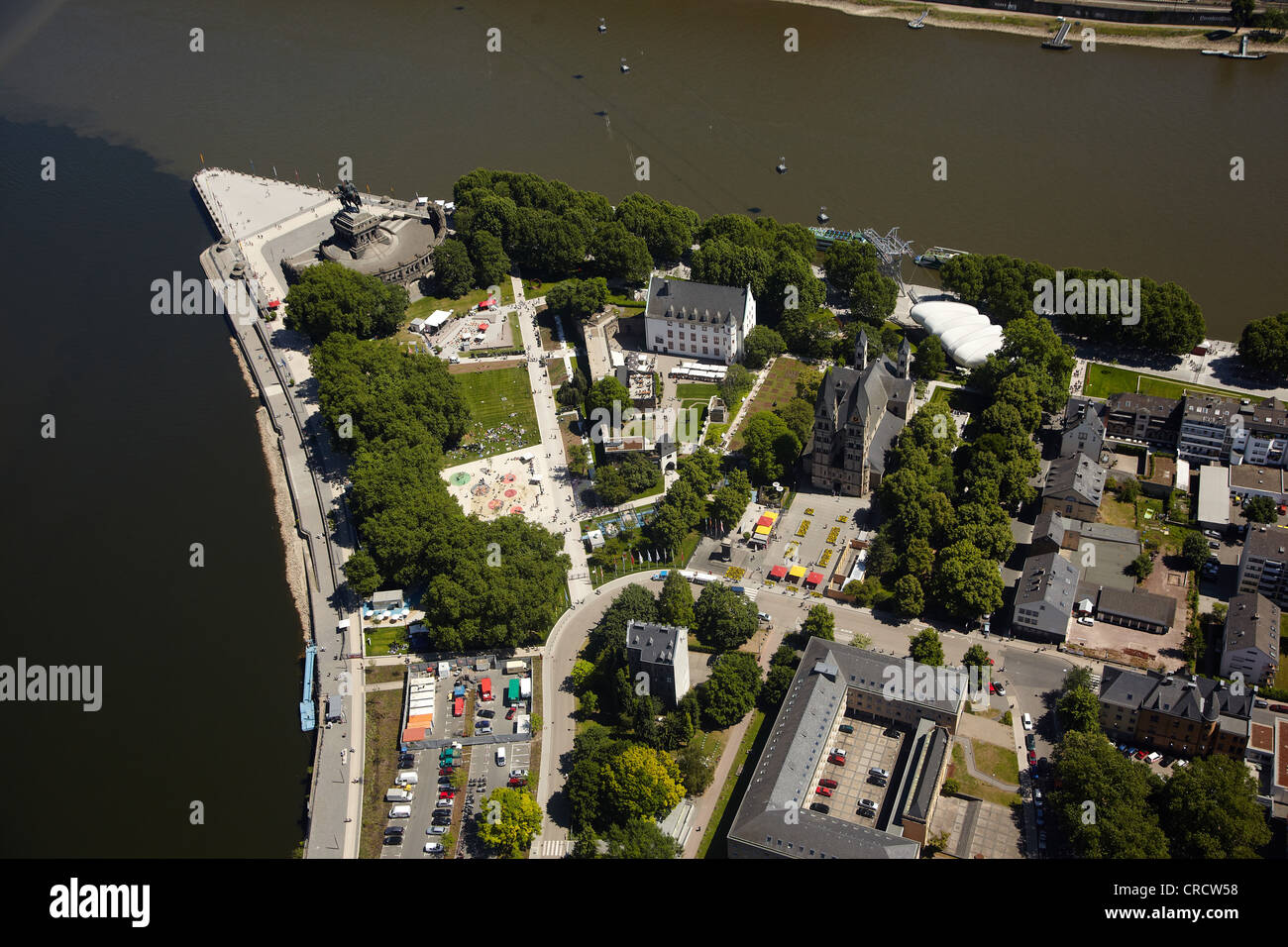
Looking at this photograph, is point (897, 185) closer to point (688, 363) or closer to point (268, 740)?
point (688, 363)

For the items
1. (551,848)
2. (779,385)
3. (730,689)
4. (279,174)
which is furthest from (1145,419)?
(279,174)

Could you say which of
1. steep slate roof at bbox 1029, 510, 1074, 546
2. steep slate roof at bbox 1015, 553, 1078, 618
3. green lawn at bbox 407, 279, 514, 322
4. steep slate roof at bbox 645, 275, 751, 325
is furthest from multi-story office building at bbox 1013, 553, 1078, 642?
green lawn at bbox 407, 279, 514, 322

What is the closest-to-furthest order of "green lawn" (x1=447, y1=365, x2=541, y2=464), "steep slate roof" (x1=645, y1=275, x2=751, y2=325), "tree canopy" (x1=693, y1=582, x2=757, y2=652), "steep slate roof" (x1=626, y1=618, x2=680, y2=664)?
1. "steep slate roof" (x1=626, y1=618, x2=680, y2=664)
2. "tree canopy" (x1=693, y1=582, x2=757, y2=652)
3. "green lawn" (x1=447, y1=365, x2=541, y2=464)
4. "steep slate roof" (x1=645, y1=275, x2=751, y2=325)

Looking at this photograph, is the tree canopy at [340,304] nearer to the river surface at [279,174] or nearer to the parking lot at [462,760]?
the river surface at [279,174]

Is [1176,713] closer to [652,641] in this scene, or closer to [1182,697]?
[1182,697]

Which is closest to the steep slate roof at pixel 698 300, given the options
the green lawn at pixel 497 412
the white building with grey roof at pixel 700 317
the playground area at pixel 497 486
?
the white building with grey roof at pixel 700 317

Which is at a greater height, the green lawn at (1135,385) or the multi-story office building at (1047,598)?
the green lawn at (1135,385)

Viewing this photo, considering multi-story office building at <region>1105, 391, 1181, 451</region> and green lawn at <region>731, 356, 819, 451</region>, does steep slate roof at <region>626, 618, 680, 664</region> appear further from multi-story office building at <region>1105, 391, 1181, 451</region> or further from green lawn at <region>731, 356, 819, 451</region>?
multi-story office building at <region>1105, 391, 1181, 451</region>
